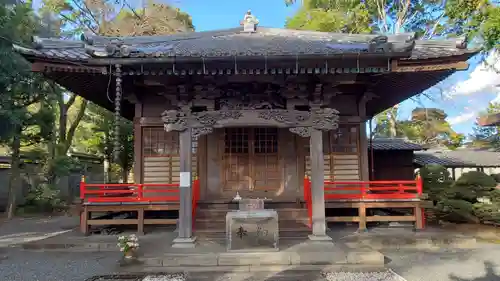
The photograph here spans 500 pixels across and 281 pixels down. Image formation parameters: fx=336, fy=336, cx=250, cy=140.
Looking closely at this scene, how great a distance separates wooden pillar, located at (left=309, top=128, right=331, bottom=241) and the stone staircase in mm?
659

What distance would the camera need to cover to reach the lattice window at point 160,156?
1031 cm

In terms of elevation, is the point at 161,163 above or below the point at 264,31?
below

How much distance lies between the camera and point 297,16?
973 inches

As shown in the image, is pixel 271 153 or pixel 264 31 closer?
pixel 271 153

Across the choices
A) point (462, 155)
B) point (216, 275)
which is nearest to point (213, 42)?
point (216, 275)

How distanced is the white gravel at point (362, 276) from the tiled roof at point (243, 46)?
4.13m

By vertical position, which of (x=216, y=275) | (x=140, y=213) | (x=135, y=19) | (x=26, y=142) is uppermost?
(x=135, y=19)

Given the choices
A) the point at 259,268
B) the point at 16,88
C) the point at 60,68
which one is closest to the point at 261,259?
the point at 259,268

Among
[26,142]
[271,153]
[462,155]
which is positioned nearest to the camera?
[271,153]

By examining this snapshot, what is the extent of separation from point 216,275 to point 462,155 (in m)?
29.0

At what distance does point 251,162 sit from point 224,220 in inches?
78.7

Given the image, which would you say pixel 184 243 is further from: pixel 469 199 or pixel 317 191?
pixel 469 199

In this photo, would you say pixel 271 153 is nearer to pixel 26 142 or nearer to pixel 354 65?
pixel 354 65

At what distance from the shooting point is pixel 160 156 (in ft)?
34.0
